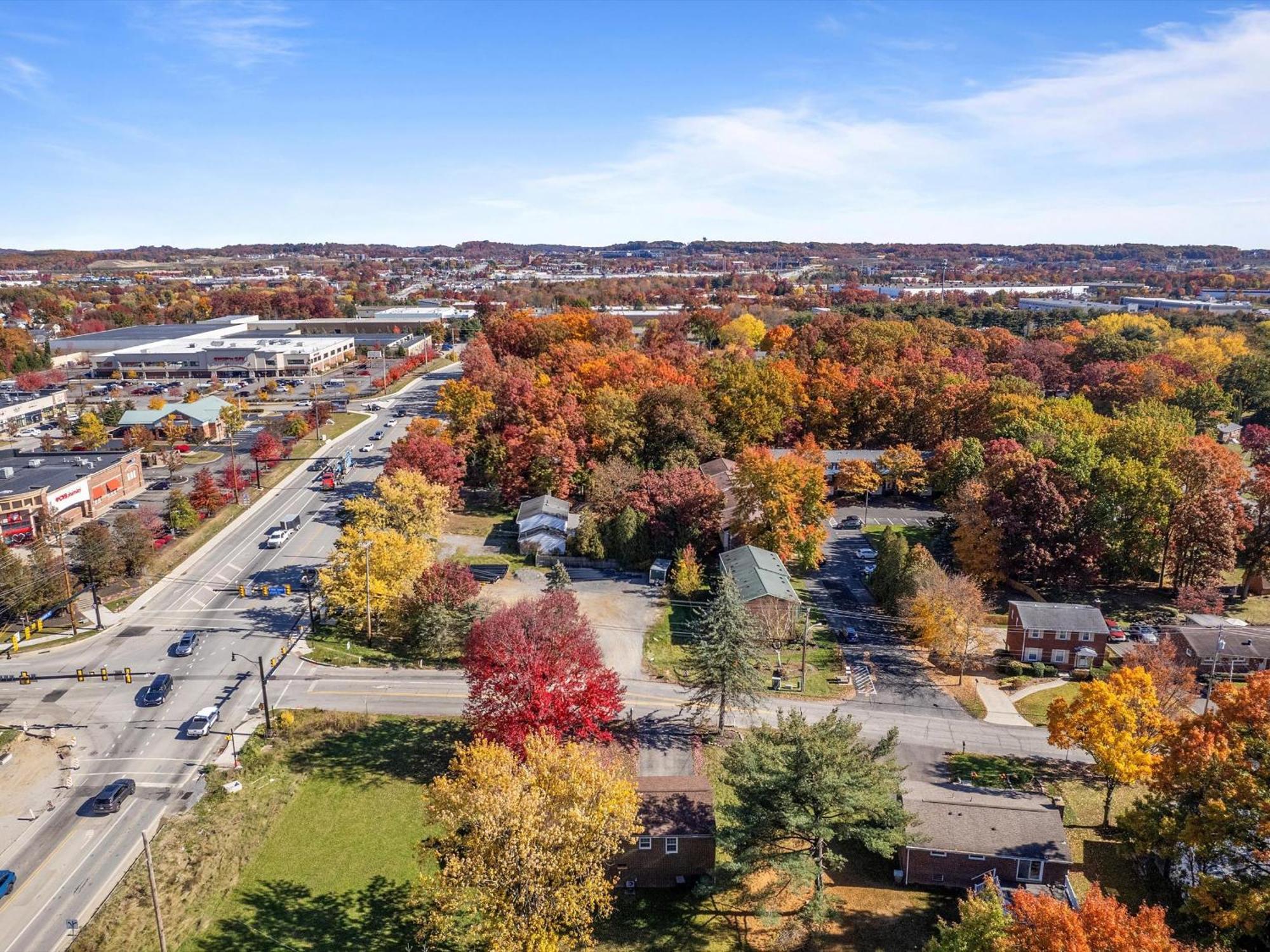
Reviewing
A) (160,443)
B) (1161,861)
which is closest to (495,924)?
(1161,861)

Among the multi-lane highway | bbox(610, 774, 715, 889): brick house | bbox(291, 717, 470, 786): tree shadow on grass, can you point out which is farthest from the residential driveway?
bbox(610, 774, 715, 889): brick house

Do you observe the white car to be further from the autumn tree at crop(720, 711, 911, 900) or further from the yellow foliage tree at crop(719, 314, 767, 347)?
the yellow foliage tree at crop(719, 314, 767, 347)

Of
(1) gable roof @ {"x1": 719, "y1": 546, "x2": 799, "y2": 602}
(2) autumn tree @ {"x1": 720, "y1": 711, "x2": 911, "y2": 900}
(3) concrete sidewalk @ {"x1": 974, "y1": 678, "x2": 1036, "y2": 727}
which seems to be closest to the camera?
(2) autumn tree @ {"x1": 720, "y1": 711, "x2": 911, "y2": 900}

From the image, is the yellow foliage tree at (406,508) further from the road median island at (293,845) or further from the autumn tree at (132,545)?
the road median island at (293,845)

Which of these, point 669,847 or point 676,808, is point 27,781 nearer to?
point 669,847

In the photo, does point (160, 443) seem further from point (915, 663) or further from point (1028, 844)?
point (1028, 844)

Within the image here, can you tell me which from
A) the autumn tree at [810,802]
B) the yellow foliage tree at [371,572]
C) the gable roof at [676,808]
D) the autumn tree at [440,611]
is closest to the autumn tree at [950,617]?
the autumn tree at [810,802]

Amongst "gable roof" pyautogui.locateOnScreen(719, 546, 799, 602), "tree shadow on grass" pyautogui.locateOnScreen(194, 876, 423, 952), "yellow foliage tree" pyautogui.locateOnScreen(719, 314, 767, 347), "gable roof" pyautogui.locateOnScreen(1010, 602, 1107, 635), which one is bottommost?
"tree shadow on grass" pyautogui.locateOnScreen(194, 876, 423, 952)
